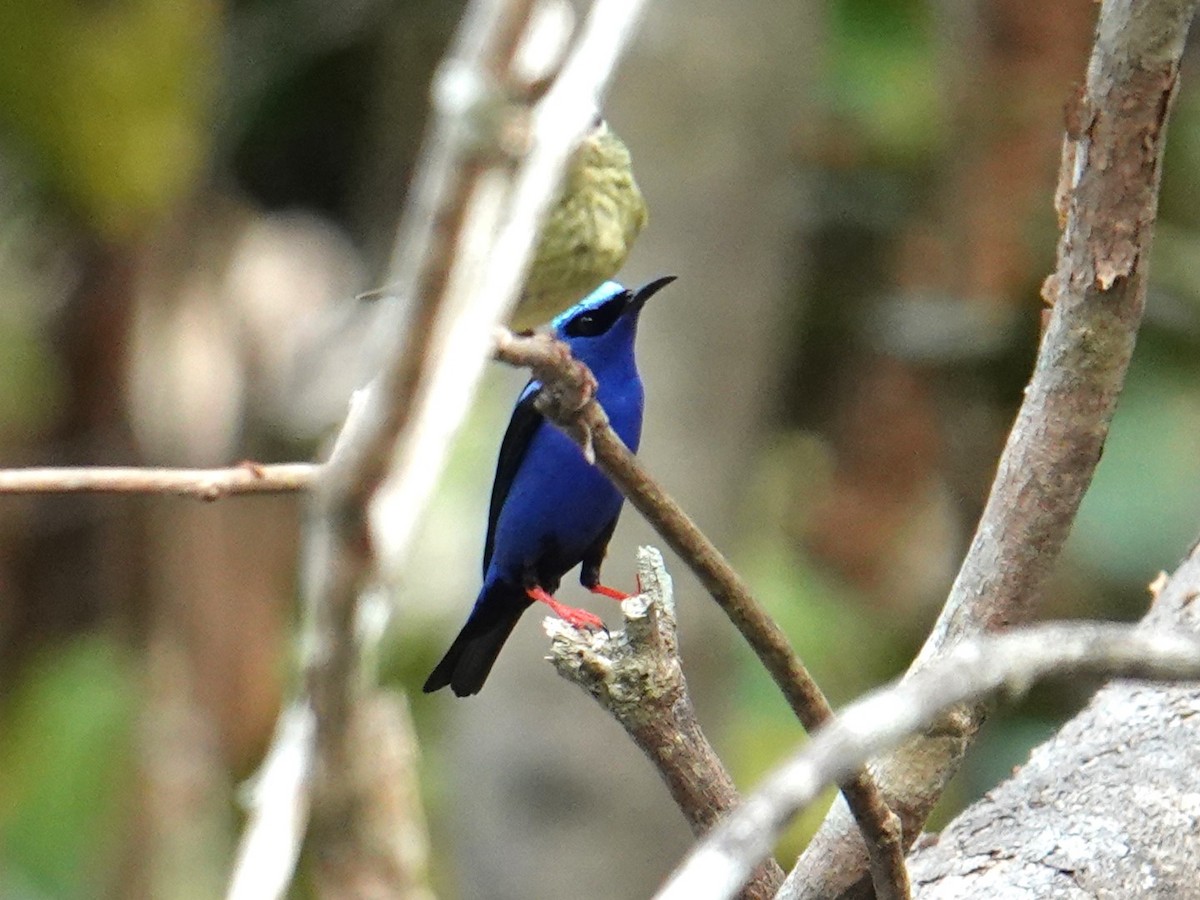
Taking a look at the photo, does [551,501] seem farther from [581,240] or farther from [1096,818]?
[1096,818]

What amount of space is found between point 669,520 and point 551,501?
102 cm

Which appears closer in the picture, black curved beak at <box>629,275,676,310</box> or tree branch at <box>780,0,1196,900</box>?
tree branch at <box>780,0,1196,900</box>

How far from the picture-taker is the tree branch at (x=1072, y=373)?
1.73 m

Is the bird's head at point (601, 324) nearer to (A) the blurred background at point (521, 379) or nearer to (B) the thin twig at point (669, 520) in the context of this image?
(B) the thin twig at point (669, 520)

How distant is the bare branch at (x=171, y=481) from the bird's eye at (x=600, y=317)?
3.32 feet

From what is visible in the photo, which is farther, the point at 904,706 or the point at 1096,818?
the point at 1096,818

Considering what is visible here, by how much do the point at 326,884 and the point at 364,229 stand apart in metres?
5.20

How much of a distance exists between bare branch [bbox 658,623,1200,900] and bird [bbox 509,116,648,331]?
1.18m

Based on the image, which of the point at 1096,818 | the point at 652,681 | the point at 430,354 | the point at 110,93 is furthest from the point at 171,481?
the point at 110,93

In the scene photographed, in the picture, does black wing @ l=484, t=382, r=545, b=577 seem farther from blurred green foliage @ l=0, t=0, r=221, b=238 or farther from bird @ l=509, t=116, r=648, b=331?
blurred green foliage @ l=0, t=0, r=221, b=238

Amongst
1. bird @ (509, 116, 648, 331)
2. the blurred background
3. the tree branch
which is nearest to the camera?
the tree branch

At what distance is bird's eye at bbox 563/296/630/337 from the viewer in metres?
2.47

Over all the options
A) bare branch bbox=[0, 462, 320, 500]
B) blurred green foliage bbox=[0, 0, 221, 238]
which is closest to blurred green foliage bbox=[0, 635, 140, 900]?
blurred green foliage bbox=[0, 0, 221, 238]

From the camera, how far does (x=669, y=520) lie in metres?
1.58
